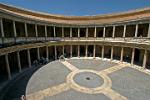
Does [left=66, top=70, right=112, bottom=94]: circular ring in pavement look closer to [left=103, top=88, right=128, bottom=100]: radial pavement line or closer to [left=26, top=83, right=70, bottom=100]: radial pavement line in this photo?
[left=103, top=88, right=128, bottom=100]: radial pavement line

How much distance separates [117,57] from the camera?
29.3 metres

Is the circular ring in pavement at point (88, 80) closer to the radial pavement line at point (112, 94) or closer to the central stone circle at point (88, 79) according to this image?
the central stone circle at point (88, 79)

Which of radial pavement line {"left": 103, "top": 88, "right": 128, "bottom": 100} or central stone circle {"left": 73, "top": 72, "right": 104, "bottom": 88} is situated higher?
central stone circle {"left": 73, "top": 72, "right": 104, "bottom": 88}

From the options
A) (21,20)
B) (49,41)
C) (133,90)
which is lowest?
(133,90)

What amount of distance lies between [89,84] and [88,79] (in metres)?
1.53

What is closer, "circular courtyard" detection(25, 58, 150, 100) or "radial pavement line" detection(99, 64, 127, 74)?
"circular courtyard" detection(25, 58, 150, 100)

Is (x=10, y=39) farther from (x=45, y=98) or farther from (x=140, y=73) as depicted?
(x=140, y=73)

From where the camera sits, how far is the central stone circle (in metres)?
15.6

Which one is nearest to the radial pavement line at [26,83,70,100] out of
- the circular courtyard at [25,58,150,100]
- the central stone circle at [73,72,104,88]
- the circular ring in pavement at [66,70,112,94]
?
the circular courtyard at [25,58,150,100]

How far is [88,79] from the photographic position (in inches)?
673

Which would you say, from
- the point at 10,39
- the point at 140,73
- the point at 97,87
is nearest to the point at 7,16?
the point at 10,39

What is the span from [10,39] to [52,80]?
8396 millimetres

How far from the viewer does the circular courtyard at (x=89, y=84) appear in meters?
12.9

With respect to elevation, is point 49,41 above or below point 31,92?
above
